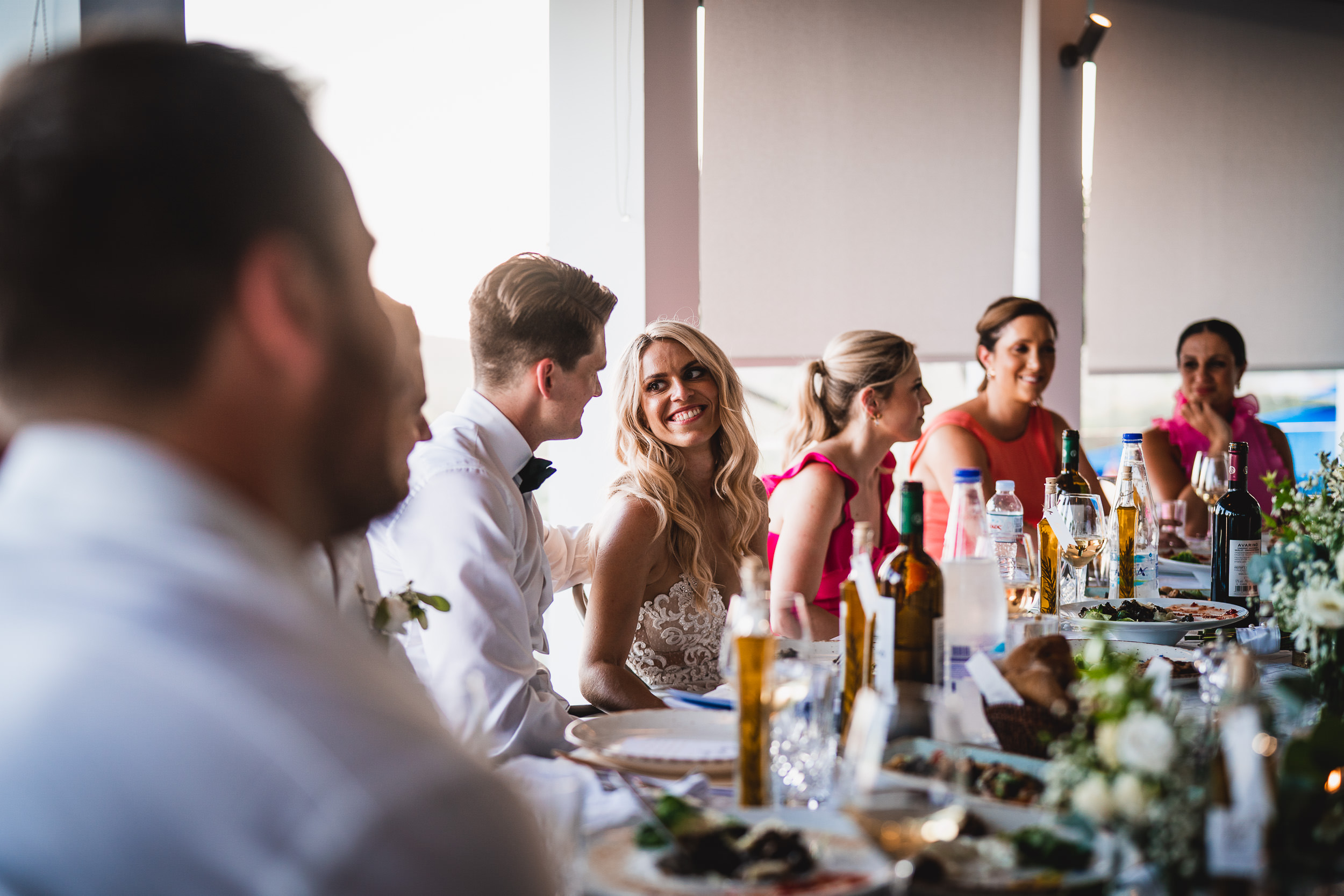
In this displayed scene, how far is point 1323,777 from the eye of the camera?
95 centimetres

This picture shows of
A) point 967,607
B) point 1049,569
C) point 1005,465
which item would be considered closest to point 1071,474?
point 1049,569

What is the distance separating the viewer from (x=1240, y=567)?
7.33ft

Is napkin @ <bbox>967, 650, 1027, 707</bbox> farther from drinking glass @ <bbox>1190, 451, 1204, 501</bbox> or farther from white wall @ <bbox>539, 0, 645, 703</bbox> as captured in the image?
white wall @ <bbox>539, 0, 645, 703</bbox>

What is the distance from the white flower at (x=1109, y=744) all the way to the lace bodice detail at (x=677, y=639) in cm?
155

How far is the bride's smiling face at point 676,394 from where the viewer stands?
254 cm

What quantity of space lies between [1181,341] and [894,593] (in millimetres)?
3872

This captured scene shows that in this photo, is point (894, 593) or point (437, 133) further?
point (437, 133)

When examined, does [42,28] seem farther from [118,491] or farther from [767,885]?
[767,885]

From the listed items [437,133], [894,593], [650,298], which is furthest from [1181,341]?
[894,593]

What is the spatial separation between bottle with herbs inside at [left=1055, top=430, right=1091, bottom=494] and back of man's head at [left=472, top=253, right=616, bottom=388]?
1.23 metres

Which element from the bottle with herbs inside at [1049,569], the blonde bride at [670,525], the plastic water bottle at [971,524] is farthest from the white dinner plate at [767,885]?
the bottle with herbs inside at [1049,569]

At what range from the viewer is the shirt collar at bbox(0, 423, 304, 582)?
19.7 inches

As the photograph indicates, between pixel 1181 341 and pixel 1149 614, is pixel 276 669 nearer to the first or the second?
pixel 1149 614

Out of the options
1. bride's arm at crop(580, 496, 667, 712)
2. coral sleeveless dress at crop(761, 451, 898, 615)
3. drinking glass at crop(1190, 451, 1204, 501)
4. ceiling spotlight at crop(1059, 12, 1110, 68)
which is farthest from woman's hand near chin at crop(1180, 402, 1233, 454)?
bride's arm at crop(580, 496, 667, 712)
